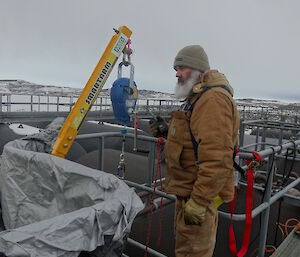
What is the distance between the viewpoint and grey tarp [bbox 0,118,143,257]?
1.45 metres

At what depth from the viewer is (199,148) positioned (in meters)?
1.97

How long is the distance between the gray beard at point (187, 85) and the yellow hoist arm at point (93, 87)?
1.80 meters

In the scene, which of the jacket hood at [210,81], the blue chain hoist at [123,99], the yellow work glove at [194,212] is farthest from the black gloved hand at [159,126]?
the yellow work glove at [194,212]

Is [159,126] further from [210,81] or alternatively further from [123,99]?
[210,81]

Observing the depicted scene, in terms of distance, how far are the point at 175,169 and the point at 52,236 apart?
1070mm

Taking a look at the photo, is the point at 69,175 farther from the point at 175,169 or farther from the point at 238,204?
the point at 238,204

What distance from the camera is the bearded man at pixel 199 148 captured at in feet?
6.34

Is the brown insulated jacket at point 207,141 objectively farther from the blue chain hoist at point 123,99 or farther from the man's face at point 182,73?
the blue chain hoist at point 123,99

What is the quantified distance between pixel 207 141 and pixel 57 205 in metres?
1.35

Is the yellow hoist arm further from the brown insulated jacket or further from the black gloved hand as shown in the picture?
the brown insulated jacket

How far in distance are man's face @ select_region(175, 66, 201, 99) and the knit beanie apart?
0.04m

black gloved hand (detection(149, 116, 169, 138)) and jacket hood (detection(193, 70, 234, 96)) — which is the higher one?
jacket hood (detection(193, 70, 234, 96))

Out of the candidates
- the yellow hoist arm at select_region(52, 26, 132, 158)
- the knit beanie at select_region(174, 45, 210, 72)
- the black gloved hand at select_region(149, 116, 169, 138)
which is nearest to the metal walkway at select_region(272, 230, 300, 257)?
the black gloved hand at select_region(149, 116, 169, 138)

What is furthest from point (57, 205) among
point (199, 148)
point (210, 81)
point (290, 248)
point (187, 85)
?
point (290, 248)
